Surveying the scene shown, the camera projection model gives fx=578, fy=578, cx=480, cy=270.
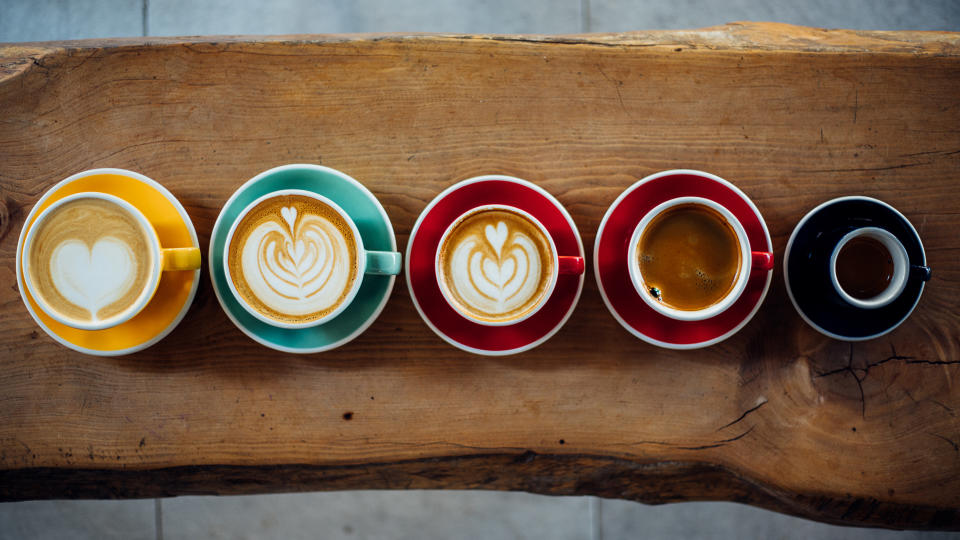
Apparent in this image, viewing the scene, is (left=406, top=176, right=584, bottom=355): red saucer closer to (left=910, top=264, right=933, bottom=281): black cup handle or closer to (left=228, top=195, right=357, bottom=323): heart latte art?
(left=228, top=195, right=357, bottom=323): heart latte art

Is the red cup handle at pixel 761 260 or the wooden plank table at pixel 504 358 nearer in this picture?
the red cup handle at pixel 761 260

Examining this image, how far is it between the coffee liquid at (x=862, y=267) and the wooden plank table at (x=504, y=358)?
0.10 meters

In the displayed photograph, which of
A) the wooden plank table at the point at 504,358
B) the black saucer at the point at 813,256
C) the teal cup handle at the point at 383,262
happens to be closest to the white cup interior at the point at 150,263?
the wooden plank table at the point at 504,358

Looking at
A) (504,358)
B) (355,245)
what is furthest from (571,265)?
(355,245)

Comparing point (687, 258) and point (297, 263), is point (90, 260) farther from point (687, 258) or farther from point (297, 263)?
point (687, 258)

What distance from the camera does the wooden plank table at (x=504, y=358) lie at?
1.02 meters

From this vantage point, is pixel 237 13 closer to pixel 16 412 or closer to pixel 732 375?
pixel 16 412

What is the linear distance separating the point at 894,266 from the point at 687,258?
35 centimetres

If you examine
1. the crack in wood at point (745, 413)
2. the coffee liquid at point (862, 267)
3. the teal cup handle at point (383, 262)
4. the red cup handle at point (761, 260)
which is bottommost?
the crack in wood at point (745, 413)

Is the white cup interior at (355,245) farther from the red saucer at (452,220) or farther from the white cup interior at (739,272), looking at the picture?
the white cup interior at (739,272)

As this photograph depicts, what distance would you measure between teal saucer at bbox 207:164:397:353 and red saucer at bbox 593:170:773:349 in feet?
1.21

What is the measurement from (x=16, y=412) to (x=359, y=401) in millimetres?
618

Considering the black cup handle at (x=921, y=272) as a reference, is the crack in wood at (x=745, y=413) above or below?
below

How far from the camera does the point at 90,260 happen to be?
941mm
